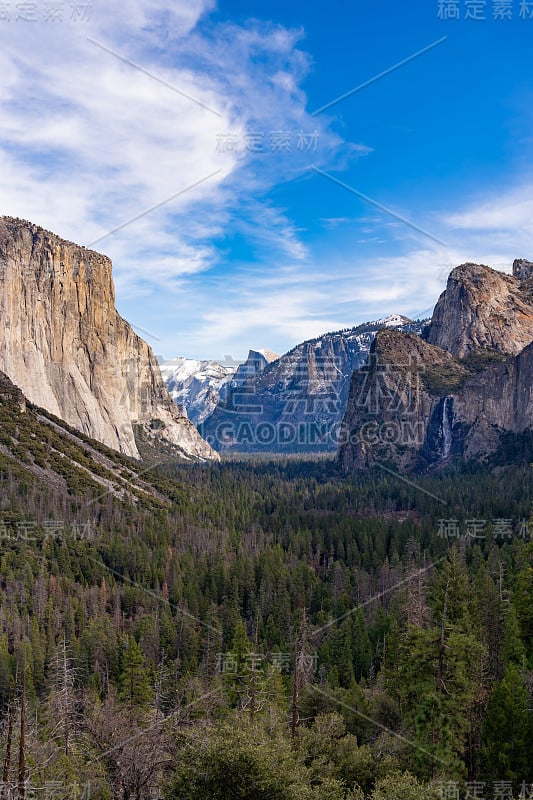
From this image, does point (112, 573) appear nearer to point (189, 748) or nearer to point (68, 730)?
point (68, 730)

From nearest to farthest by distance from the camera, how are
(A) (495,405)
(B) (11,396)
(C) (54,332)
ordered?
(B) (11,396)
(C) (54,332)
(A) (495,405)

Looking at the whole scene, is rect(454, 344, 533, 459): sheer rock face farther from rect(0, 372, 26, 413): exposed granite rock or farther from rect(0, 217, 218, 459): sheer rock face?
rect(0, 372, 26, 413): exposed granite rock

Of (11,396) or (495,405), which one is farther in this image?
(495,405)

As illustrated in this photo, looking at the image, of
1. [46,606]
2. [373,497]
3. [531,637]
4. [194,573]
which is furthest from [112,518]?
[531,637]

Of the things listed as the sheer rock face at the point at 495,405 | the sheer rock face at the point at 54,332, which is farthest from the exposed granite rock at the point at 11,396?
the sheer rock face at the point at 495,405

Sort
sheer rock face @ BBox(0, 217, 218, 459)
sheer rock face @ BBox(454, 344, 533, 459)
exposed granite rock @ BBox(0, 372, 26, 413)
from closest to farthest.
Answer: exposed granite rock @ BBox(0, 372, 26, 413)
sheer rock face @ BBox(0, 217, 218, 459)
sheer rock face @ BBox(454, 344, 533, 459)

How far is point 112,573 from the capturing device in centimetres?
8269

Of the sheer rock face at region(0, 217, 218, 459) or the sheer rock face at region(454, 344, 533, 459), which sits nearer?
the sheer rock face at region(0, 217, 218, 459)

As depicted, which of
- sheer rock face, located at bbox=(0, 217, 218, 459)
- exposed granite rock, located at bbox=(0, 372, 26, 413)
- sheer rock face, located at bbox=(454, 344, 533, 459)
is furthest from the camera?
sheer rock face, located at bbox=(454, 344, 533, 459)

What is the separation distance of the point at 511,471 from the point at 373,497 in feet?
121

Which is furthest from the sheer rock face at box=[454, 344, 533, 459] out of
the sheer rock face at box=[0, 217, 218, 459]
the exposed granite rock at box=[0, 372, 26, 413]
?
the exposed granite rock at box=[0, 372, 26, 413]

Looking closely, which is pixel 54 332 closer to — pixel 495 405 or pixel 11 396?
pixel 11 396

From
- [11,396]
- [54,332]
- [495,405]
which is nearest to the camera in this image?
[11,396]

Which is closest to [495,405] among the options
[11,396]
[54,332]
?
[54,332]
